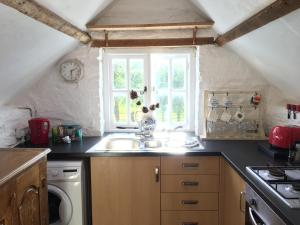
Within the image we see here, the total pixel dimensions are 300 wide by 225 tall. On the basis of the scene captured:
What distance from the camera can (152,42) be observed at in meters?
2.78

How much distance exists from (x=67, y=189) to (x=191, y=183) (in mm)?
972

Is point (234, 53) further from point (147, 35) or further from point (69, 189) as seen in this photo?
point (69, 189)

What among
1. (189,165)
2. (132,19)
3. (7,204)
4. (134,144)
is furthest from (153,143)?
(7,204)

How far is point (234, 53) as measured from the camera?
2.74 meters

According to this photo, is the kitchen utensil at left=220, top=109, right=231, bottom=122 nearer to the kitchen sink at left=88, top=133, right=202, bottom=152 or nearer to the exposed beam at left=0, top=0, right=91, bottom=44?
the kitchen sink at left=88, top=133, right=202, bottom=152

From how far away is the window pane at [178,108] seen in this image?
119 inches

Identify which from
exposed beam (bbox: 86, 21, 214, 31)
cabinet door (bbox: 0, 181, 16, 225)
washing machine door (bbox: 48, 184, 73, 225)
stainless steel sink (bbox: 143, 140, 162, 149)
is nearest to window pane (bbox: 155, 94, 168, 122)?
stainless steel sink (bbox: 143, 140, 162, 149)

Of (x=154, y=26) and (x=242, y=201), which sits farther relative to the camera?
(x=154, y=26)

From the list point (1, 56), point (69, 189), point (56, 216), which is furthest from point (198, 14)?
point (56, 216)

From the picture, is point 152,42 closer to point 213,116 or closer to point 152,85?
point 152,85

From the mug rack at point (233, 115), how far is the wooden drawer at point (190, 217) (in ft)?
2.29

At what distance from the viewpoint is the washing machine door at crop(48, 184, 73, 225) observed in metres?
2.28

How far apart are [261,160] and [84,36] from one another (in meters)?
1.76

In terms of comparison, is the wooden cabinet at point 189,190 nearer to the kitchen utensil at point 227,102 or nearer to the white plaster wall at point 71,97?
the kitchen utensil at point 227,102
